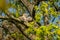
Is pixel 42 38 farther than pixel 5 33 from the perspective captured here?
No

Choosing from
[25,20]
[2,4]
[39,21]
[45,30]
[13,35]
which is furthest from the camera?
[13,35]

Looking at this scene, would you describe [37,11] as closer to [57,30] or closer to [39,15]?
[39,15]

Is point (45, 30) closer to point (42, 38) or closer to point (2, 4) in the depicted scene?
point (42, 38)

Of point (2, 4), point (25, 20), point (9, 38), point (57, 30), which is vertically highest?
point (2, 4)

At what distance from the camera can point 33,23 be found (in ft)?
26.8

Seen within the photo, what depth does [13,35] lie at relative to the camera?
31.7 ft

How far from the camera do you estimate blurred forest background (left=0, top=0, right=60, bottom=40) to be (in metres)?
7.21

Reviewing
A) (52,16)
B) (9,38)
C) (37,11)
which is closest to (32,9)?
(37,11)

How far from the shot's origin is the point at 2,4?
5070 millimetres

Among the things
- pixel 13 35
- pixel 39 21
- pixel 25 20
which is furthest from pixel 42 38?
pixel 13 35

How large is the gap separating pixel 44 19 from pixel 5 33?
223 centimetres

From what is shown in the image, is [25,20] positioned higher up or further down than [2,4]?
further down

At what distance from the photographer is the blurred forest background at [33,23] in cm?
721

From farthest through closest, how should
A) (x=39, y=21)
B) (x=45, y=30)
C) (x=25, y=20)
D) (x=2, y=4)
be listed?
(x=25, y=20)
(x=39, y=21)
(x=45, y=30)
(x=2, y=4)
